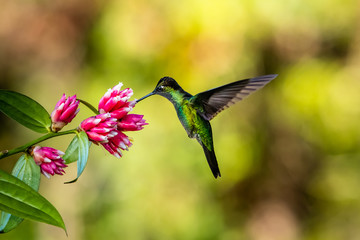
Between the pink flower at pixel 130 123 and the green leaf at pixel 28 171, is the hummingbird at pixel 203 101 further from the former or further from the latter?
the green leaf at pixel 28 171

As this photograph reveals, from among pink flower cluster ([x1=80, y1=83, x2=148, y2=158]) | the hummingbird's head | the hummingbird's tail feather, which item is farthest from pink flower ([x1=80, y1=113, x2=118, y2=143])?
the hummingbird's tail feather

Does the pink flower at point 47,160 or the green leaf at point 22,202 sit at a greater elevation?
the pink flower at point 47,160

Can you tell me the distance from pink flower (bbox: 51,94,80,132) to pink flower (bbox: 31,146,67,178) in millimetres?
52

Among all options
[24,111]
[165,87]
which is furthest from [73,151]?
[165,87]

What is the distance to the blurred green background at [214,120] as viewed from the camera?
4.14 m

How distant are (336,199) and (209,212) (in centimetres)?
116

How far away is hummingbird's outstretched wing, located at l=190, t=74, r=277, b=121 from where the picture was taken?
4.00 feet

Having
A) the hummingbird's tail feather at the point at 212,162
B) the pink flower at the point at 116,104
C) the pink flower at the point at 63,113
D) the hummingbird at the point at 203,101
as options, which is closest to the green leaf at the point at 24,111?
the pink flower at the point at 63,113

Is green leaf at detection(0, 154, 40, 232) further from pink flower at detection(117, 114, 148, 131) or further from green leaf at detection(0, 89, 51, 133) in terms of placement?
pink flower at detection(117, 114, 148, 131)

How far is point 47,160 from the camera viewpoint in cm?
101

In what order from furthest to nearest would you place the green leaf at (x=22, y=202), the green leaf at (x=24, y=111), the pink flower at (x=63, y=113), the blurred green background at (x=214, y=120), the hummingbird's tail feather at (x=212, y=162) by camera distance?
the blurred green background at (x=214, y=120)
the hummingbird's tail feather at (x=212, y=162)
the pink flower at (x=63, y=113)
the green leaf at (x=24, y=111)
the green leaf at (x=22, y=202)

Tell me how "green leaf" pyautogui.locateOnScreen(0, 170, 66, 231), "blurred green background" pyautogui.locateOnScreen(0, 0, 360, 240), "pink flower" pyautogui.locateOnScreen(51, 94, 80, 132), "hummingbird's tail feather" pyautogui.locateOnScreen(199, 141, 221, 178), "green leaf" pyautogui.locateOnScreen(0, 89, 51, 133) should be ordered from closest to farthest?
"green leaf" pyautogui.locateOnScreen(0, 170, 66, 231) < "green leaf" pyautogui.locateOnScreen(0, 89, 51, 133) < "pink flower" pyautogui.locateOnScreen(51, 94, 80, 132) < "hummingbird's tail feather" pyautogui.locateOnScreen(199, 141, 221, 178) < "blurred green background" pyautogui.locateOnScreen(0, 0, 360, 240)

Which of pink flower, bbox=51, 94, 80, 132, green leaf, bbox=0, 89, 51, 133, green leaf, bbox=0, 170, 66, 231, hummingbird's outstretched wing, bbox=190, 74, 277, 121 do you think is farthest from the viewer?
hummingbird's outstretched wing, bbox=190, 74, 277, 121

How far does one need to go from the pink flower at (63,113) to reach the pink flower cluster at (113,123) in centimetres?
4
